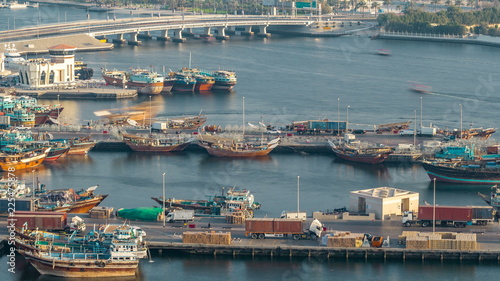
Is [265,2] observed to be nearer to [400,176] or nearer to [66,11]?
[66,11]

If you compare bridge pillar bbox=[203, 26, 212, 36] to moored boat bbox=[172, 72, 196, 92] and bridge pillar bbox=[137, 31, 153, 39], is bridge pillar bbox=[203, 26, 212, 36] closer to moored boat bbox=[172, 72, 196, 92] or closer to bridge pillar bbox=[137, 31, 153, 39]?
bridge pillar bbox=[137, 31, 153, 39]

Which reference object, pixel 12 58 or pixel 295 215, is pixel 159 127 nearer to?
pixel 295 215

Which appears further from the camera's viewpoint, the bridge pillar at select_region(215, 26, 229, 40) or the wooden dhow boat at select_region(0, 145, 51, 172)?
the bridge pillar at select_region(215, 26, 229, 40)

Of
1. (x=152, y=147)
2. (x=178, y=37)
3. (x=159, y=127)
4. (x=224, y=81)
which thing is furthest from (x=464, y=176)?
(x=178, y=37)

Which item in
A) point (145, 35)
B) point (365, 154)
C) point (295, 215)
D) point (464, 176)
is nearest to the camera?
point (295, 215)

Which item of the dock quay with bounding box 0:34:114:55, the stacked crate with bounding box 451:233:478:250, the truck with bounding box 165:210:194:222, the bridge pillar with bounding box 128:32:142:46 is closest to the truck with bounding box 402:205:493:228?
the stacked crate with bounding box 451:233:478:250

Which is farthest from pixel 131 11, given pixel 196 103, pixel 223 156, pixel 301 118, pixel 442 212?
pixel 442 212

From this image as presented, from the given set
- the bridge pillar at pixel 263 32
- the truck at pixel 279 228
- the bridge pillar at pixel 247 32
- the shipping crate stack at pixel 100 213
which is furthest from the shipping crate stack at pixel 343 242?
the bridge pillar at pixel 247 32
